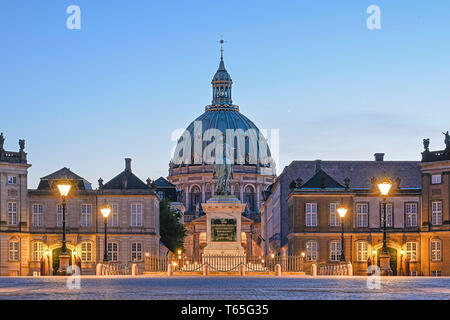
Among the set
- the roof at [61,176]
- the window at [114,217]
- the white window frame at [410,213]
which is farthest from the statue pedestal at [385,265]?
the roof at [61,176]

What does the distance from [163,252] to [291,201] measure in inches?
683

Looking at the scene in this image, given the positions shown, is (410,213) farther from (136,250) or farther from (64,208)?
(64,208)

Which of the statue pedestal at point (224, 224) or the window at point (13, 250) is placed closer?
the statue pedestal at point (224, 224)

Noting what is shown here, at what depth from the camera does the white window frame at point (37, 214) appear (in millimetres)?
84000

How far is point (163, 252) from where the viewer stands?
97.1 m

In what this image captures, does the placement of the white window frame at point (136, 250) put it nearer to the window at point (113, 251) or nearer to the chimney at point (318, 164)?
the window at point (113, 251)

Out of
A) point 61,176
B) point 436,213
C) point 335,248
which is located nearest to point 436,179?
point 436,213

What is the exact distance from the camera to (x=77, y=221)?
84625 mm

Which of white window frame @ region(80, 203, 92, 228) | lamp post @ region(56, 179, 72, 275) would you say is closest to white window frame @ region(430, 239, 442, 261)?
white window frame @ region(80, 203, 92, 228)

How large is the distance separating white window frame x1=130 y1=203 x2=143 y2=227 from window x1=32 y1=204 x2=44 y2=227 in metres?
7.33

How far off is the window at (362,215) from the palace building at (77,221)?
16830 mm

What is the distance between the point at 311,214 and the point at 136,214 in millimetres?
14578

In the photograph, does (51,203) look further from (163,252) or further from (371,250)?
(371,250)
